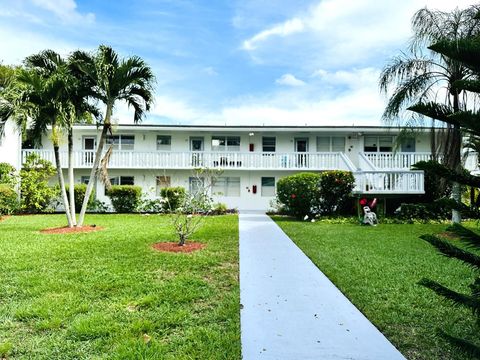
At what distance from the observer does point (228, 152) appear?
20.5 meters

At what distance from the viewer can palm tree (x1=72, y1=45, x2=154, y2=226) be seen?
1086 centimetres

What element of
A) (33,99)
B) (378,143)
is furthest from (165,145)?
(378,143)

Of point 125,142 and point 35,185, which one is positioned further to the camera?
point 125,142

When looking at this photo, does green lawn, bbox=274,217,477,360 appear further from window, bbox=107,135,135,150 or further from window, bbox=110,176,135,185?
window, bbox=107,135,135,150

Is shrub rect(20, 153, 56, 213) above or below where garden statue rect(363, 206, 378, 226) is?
above

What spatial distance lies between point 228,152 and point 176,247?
12.6 meters

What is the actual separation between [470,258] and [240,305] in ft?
10.9

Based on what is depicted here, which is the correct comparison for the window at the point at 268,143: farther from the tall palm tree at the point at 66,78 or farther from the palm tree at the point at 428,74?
the tall palm tree at the point at 66,78

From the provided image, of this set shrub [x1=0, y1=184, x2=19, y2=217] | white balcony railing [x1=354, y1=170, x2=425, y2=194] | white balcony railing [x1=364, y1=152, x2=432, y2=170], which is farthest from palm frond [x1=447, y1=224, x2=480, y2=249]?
shrub [x1=0, y1=184, x2=19, y2=217]

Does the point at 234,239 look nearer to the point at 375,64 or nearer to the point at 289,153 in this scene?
the point at 375,64

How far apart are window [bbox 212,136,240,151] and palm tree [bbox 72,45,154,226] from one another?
10.2 m

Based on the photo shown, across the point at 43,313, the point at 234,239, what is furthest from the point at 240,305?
the point at 234,239

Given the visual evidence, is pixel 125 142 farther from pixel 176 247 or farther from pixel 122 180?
pixel 176 247

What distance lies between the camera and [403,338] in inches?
150
